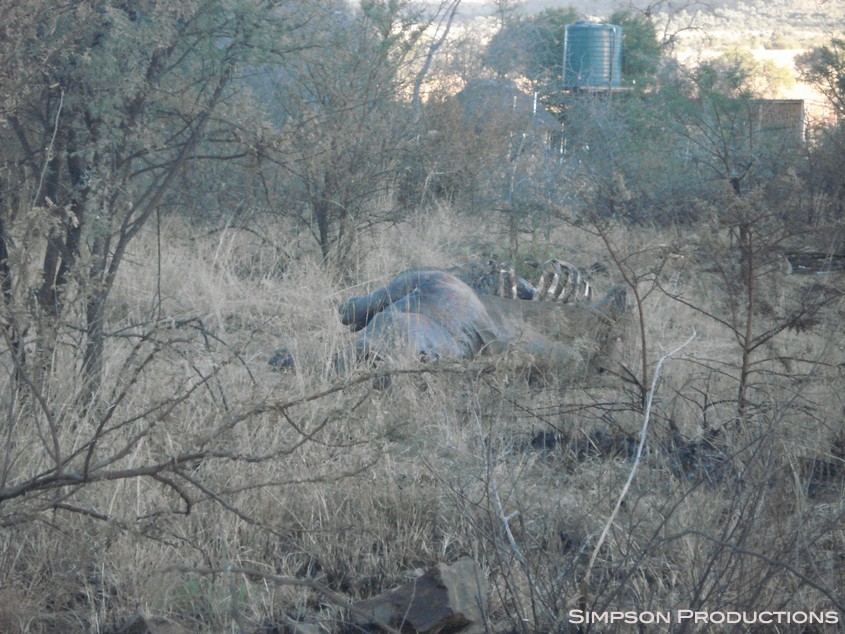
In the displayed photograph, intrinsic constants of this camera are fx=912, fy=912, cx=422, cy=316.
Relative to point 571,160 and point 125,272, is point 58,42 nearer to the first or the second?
point 125,272

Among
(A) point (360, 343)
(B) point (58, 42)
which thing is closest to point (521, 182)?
(A) point (360, 343)

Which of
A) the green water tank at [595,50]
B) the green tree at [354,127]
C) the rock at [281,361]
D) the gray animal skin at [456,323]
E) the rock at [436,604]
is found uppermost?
the green water tank at [595,50]

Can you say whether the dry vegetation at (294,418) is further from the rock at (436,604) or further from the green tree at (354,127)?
the green tree at (354,127)

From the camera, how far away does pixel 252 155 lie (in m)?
4.52

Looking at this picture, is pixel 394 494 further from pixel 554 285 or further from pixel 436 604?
pixel 554 285

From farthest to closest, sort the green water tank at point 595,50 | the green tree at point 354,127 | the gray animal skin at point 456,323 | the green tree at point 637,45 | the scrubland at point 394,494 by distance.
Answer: the green tree at point 637,45 → the green water tank at point 595,50 → the green tree at point 354,127 → the gray animal skin at point 456,323 → the scrubland at point 394,494

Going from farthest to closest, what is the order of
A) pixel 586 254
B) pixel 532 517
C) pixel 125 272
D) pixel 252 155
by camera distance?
1. pixel 586 254
2. pixel 125 272
3. pixel 252 155
4. pixel 532 517

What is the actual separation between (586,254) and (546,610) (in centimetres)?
707

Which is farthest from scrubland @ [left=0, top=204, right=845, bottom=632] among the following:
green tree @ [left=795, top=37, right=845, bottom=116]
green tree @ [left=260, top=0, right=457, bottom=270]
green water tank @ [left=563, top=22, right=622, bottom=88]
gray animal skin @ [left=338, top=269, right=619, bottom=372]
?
green water tank @ [left=563, top=22, right=622, bottom=88]

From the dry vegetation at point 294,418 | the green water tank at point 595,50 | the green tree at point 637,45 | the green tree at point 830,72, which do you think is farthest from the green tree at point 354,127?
the green tree at point 637,45

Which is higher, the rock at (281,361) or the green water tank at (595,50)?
the green water tank at (595,50)

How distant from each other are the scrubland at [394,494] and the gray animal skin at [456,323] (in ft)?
0.93

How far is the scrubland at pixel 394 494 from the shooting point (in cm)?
253

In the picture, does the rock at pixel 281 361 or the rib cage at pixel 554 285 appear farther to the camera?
the rib cage at pixel 554 285
